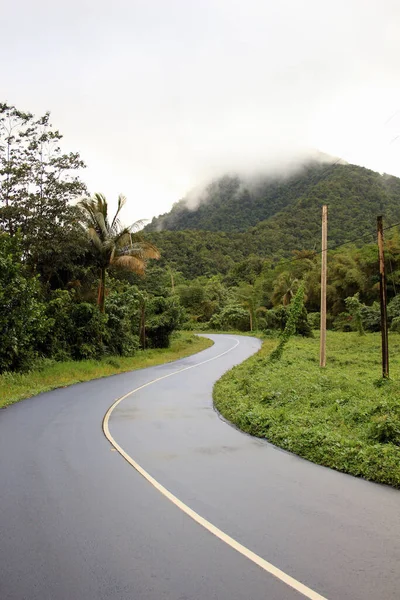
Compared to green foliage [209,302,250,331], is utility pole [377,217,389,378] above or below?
above

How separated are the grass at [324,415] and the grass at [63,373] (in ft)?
21.6

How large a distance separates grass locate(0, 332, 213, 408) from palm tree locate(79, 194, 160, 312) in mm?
3590

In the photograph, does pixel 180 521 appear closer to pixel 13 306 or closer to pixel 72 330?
pixel 13 306

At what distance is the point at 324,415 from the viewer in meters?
11.4

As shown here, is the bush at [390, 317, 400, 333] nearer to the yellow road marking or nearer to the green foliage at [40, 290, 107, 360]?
the green foliage at [40, 290, 107, 360]

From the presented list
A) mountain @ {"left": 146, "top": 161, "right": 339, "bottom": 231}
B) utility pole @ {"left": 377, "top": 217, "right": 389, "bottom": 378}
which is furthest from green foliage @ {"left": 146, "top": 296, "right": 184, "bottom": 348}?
mountain @ {"left": 146, "top": 161, "right": 339, "bottom": 231}

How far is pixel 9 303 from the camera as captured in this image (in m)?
18.9

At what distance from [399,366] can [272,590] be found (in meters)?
21.9

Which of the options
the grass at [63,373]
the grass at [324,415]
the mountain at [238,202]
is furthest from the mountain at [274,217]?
the grass at [324,415]

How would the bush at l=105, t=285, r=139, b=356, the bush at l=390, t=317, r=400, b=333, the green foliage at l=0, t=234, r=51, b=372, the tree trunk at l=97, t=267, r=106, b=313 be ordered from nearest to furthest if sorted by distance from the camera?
A: 1. the green foliage at l=0, t=234, r=51, b=372
2. the tree trunk at l=97, t=267, r=106, b=313
3. the bush at l=105, t=285, r=139, b=356
4. the bush at l=390, t=317, r=400, b=333

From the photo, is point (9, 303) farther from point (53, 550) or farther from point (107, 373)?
point (53, 550)

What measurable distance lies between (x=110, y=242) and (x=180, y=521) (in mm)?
22595

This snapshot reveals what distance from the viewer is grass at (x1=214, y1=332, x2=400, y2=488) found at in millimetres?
8227

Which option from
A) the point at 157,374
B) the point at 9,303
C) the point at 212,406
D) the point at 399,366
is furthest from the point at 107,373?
the point at 399,366
